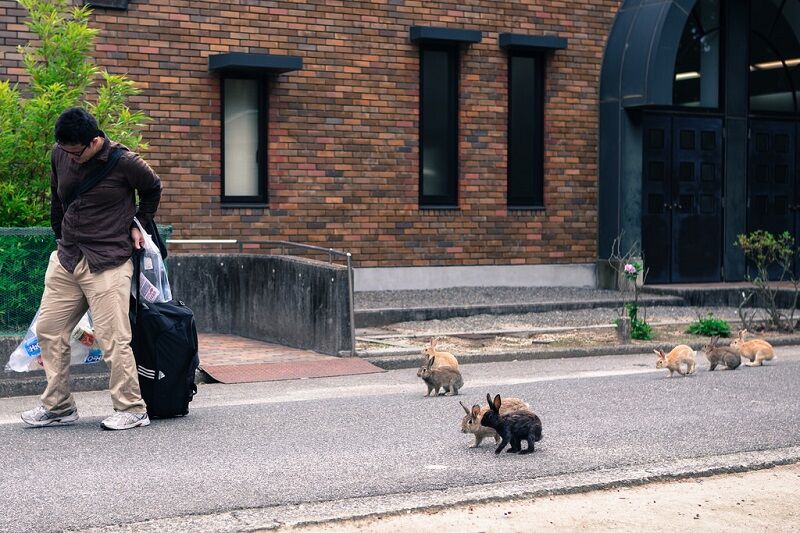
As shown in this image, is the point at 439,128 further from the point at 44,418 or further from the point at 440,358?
the point at 44,418

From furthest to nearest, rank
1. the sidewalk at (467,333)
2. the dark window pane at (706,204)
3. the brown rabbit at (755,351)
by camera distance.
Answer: the dark window pane at (706,204)
the brown rabbit at (755,351)
the sidewalk at (467,333)

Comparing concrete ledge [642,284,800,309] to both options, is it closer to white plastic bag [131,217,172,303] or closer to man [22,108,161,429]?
white plastic bag [131,217,172,303]

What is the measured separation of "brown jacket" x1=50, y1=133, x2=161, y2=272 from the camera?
8.18m

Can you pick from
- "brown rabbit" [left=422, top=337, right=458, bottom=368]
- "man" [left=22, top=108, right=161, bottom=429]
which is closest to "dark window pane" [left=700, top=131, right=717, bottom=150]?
"brown rabbit" [left=422, top=337, right=458, bottom=368]

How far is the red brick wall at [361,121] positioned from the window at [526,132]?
0.52 feet

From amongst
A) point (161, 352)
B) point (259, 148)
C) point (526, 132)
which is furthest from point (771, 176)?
point (161, 352)

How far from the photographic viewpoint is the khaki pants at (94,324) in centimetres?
822

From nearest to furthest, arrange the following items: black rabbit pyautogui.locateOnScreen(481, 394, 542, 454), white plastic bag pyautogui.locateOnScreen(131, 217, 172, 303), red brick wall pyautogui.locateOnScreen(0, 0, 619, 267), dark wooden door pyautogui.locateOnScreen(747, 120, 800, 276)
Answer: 1. black rabbit pyautogui.locateOnScreen(481, 394, 542, 454)
2. white plastic bag pyautogui.locateOnScreen(131, 217, 172, 303)
3. red brick wall pyautogui.locateOnScreen(0, 0, 619, 267)
4. dark wooden door pyautogui.locateOnScreen(747, 120, 800, 276)

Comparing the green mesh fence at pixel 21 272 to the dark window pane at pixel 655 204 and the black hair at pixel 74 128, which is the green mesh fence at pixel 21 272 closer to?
the black hair at pixel 74 128

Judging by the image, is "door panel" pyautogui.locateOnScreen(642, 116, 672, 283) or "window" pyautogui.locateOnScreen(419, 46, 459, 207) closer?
"window" pyautogui.locateOnScreen(419, 46, 459, 207)

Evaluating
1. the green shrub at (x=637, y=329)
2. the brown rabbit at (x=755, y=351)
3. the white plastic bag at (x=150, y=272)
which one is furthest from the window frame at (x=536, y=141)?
the white plastic bag at (x=150, y=272)

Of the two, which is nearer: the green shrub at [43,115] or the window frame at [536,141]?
the green shrub at [43,115]

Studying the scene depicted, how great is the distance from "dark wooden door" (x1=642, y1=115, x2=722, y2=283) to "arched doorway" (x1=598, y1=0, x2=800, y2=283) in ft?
0.05

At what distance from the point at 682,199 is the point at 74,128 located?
13.2 meters
